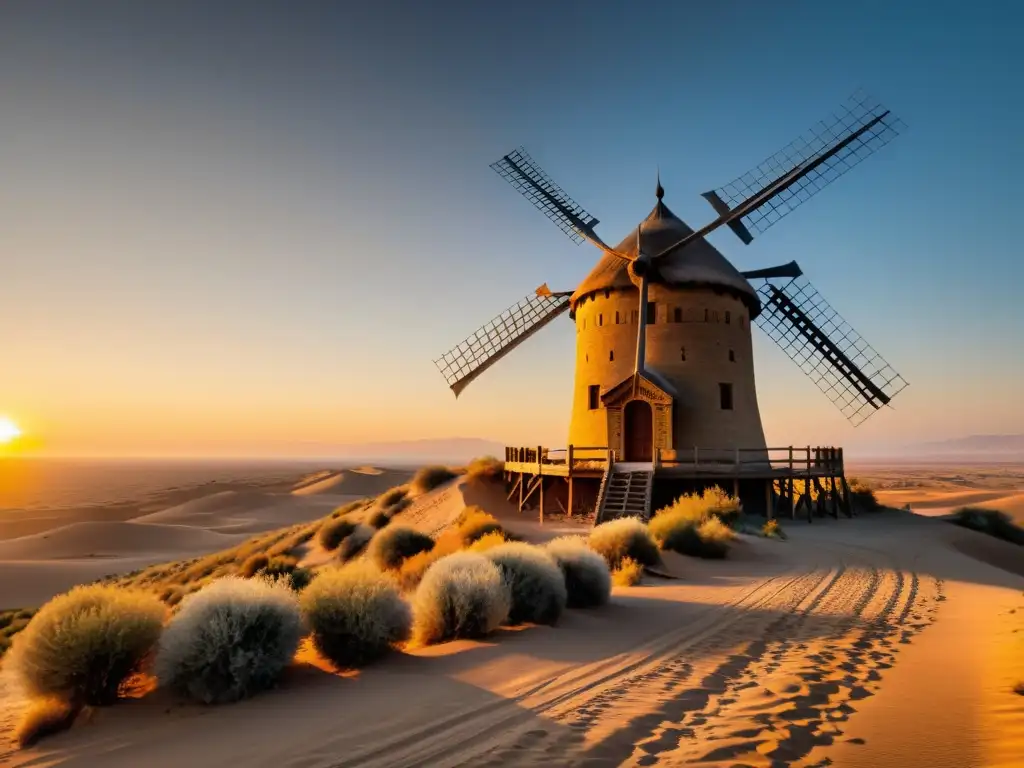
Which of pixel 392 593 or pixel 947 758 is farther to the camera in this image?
pixel 392 593

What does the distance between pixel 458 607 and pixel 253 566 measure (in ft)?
52.4

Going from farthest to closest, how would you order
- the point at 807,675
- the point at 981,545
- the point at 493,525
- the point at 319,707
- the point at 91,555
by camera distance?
the point at 91,555 → the point at 981,545 → the point at 493,525 → the point at 807,675 → the point at 319,707

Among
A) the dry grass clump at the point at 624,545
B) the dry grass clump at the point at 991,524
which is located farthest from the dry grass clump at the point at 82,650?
the dry grass clump at the point at 991,524

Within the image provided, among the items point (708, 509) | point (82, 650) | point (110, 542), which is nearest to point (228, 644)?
point (82, 650)

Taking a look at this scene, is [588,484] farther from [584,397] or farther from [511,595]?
[511,595]

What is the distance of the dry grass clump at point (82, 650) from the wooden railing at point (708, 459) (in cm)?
1530

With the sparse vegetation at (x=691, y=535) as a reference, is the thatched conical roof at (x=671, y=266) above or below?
above

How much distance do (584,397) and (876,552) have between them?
1130 centimetres

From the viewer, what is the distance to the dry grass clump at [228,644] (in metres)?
5.48

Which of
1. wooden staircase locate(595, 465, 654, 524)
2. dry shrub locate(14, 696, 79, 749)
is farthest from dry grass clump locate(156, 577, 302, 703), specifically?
wooden staircase locate(595, 465, 654, 524)

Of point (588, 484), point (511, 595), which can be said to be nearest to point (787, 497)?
point (588, 484)

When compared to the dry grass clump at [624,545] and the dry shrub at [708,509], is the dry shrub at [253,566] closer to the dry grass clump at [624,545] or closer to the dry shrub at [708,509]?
the dry grass clump at [624,545]

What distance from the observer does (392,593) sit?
689cm

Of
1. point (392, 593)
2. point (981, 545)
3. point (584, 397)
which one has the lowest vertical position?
point (981, 545)
